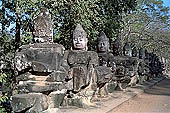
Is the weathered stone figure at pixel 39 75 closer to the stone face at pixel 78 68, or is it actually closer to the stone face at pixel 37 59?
the stone face at pixel 37 59

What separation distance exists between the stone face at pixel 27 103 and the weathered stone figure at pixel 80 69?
112cm

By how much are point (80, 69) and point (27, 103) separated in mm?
1437

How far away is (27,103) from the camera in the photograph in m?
3.15

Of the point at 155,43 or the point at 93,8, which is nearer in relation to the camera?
the point at 93,8

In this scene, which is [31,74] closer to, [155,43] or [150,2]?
[150,2]

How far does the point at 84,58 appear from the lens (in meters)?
4.48

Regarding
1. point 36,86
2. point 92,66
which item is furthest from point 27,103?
point 92,66

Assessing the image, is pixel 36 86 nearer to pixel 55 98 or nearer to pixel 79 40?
pixel 55 98

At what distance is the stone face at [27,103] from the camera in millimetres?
3137

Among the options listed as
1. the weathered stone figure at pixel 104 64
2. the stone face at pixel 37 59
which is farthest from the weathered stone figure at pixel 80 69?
the stone face at pixel 37 59

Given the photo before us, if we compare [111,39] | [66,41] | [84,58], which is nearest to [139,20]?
[111,39]

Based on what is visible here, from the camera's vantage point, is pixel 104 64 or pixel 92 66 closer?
pixel 92 66

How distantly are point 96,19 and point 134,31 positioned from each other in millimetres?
18149

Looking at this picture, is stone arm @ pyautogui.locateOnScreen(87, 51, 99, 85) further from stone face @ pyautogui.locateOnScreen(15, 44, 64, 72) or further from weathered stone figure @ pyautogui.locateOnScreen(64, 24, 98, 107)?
stone face @ pyautogui.locateOnScreen(15, 44, 64, 72)
